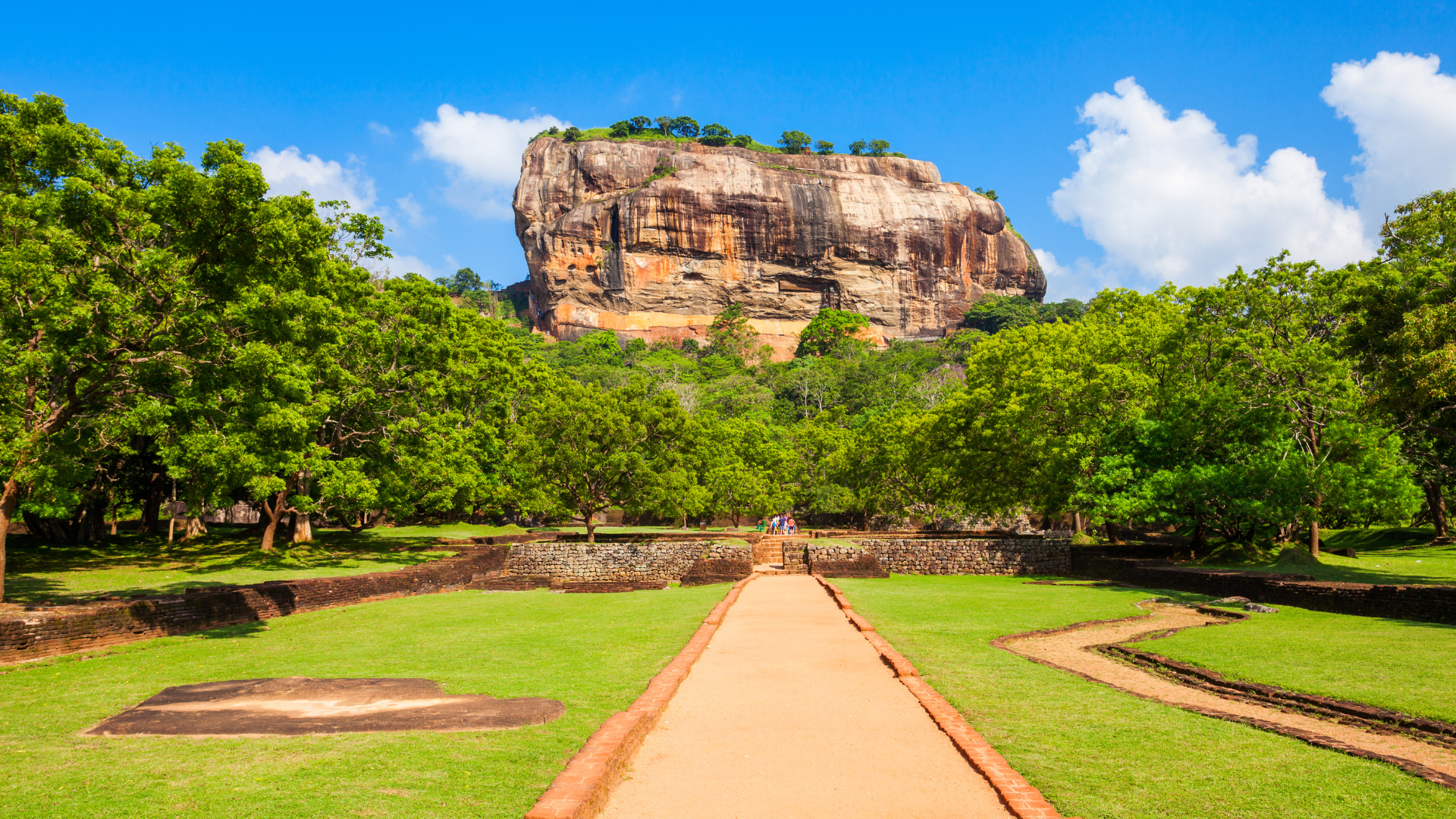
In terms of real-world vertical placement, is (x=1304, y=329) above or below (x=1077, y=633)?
above

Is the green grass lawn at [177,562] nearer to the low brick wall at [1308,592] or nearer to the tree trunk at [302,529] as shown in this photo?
the tree trunk at [302,529]

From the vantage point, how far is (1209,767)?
5.12m

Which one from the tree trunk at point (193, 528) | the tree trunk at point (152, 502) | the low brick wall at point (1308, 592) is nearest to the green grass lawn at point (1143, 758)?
the low brick wall at point (1308, 592)

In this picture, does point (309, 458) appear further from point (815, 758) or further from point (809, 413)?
point (809, 413)

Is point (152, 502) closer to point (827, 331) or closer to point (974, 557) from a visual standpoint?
point (974, 557)

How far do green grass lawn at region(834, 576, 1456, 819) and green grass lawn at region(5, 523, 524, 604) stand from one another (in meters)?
12.6

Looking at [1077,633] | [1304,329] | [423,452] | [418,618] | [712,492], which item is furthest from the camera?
[712,492]

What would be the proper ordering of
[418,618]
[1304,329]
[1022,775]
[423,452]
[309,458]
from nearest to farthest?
[1022,775], [418,618], [309,458], [1304,329], [423,452]

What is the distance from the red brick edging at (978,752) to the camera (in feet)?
14.7

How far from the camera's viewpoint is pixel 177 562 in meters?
19.7

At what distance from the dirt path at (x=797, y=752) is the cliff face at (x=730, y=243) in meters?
91.7

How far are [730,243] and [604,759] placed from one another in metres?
97.9

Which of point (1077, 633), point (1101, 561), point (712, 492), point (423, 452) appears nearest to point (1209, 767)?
point (1077, 633)

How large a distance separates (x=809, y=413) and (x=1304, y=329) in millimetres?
43923
